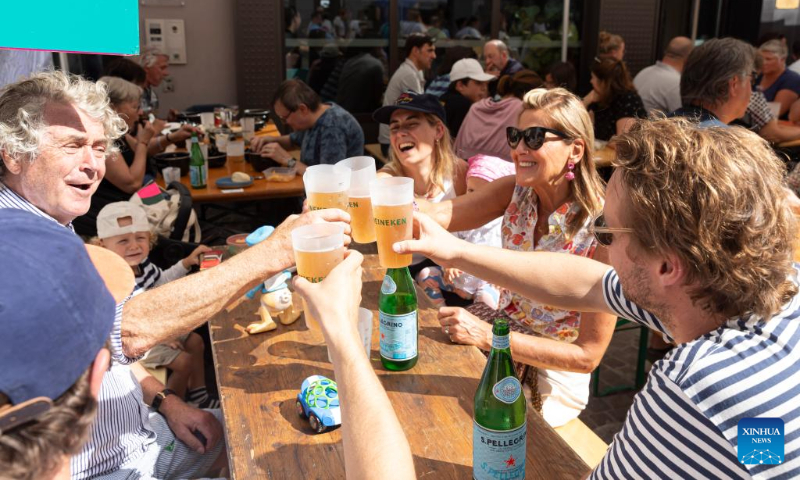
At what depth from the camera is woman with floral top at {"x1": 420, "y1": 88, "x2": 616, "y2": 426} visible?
7.41 ft

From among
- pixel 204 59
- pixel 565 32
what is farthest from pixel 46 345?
pixel 565 32

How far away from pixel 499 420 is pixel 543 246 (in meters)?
1.21

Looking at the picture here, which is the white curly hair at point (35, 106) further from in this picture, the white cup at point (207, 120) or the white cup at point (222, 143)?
the white cup at point (207, 120)

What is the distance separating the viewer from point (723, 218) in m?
1.19

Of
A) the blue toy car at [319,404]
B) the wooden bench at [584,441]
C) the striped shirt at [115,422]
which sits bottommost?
the wooden bench at [584,441]

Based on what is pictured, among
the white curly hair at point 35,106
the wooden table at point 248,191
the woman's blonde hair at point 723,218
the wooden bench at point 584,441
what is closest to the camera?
the woman's blonde hair at point 723,218

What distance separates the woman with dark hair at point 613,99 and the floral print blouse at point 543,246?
3.58 metres

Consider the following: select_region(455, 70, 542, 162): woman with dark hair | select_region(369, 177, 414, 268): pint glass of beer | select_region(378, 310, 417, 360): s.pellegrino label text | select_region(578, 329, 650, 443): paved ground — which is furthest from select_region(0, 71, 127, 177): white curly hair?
select_region(455, 70, 542, 162): woman with dark hair

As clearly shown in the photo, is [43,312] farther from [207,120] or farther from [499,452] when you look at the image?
[207,120]

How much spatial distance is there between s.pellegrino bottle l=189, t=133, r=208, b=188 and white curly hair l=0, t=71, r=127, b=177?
236 cm

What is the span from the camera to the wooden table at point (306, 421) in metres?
1.57

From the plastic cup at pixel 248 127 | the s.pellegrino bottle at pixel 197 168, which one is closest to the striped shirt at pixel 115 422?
the s.pellegrino bottle at pixel 197 168

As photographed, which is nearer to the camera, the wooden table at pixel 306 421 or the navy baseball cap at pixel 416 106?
the wooden table at pixel 306 421

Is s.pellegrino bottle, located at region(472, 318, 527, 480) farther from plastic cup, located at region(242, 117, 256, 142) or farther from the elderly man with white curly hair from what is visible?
plastic cup, located at region(242, 117, 256, 142)
